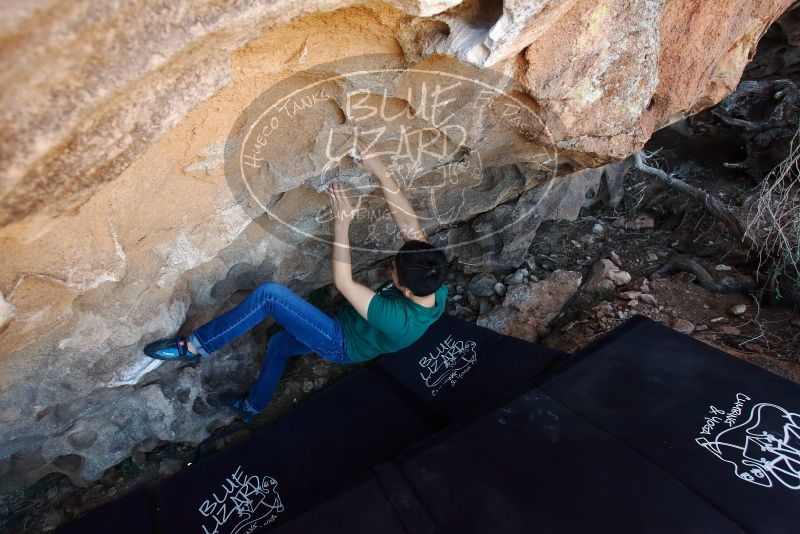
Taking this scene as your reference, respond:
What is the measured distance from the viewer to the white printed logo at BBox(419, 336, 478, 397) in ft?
8.03

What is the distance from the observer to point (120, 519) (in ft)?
6.93

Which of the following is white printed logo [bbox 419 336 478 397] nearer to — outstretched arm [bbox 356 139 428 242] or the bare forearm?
outstretched arm [bbox 356 139 428 242]

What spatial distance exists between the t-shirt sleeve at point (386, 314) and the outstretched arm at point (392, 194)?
446mm

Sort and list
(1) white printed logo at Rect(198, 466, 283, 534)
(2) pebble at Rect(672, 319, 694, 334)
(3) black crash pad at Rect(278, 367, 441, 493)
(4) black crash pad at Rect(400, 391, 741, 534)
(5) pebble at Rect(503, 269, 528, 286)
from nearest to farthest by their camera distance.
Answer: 1. (4) black crash pad at Rect(400, 391, 741, 534)
2. (1) white printed logo at Rect(198, 466, 283, 534)
3. (3) black crash pad at Rect(278, 367, 441, 493)
4. (2) pebble at Rect(672, 319, 694, 334)
5. (5) pebble at Rect(503, 269, 528, 286)

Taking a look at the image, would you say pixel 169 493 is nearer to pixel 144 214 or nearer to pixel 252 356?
pixel 252 356

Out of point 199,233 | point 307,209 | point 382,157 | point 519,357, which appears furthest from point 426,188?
point 199,233

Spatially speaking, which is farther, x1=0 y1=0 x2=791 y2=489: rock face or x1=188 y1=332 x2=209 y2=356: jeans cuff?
x1=188 y1=332 x2=209 y2=356: jeans cuff

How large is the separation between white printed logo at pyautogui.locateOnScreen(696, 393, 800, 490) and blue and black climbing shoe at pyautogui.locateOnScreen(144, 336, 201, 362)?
1862 mm

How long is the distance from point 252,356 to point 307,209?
951 millimetres

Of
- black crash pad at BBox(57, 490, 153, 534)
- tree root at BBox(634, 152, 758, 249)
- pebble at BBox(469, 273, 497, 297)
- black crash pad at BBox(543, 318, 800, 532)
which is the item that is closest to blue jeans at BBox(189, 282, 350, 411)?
black crash pad at BBox(57, 490, 153, 534)

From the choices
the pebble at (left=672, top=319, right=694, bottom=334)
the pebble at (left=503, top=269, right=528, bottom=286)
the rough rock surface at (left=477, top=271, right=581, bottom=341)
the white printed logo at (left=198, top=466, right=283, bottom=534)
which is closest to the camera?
the white printed logo at (left=198, top=466, right=283, bottom=534)

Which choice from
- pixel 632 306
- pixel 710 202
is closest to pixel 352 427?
pixel 632 306

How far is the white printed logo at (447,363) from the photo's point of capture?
2.45 m

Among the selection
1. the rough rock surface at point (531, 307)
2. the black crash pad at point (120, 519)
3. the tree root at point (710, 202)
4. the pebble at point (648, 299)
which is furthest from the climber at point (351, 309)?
the tree root at point (710, 202)
